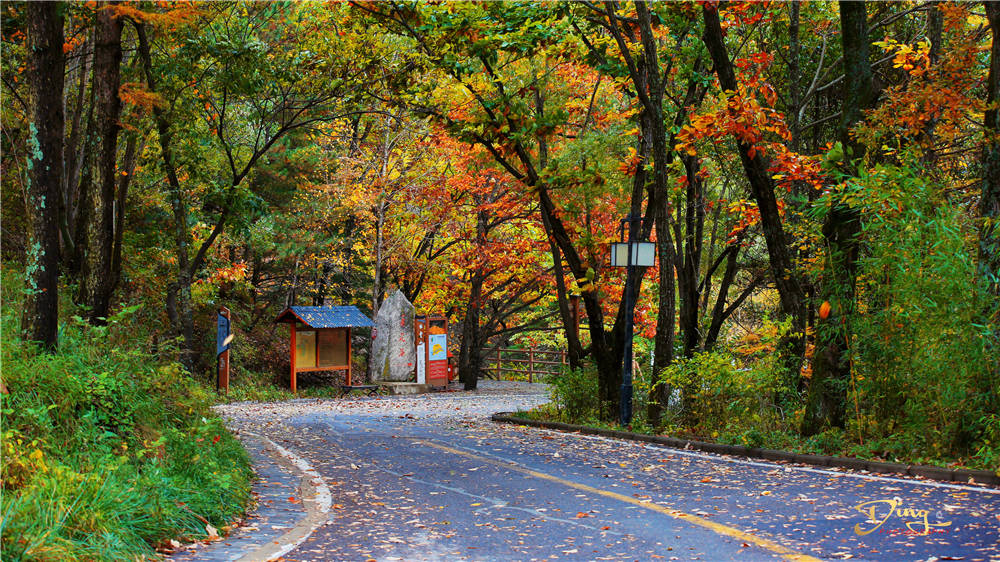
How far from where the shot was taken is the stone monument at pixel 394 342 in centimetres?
2969

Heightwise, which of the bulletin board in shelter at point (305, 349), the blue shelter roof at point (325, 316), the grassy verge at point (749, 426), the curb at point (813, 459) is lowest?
the curb at point (813, 459)

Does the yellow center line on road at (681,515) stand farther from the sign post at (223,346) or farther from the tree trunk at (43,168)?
the sign post at (223,346)

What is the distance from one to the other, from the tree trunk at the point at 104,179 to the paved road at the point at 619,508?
3693 millimetres

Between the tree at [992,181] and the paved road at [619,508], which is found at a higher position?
the tree at [992,181]

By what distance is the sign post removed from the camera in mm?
23688

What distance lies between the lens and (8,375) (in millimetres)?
7438

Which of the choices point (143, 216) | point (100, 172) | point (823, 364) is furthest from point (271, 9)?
point (823, 364)

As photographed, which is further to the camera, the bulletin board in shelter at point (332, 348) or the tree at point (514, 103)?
the bulletin board in shelter at point (332, 348)

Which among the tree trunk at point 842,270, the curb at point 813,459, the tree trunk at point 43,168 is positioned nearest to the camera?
the tree trunk at point 43,168

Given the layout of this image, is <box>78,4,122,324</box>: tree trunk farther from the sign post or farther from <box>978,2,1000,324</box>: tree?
the sign post

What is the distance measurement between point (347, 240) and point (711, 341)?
1448cm

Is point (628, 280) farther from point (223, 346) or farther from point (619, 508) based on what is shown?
point (223, 346)

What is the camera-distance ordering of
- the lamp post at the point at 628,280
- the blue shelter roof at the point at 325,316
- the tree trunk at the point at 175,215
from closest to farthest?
the lamp post at the point at 628,280 < the tree trunk at the point at 175,215 < the blue shelter roof at the point at 325,316

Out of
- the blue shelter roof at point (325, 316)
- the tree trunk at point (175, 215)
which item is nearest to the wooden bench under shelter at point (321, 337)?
the blue shelter roof at point (325, 316)
